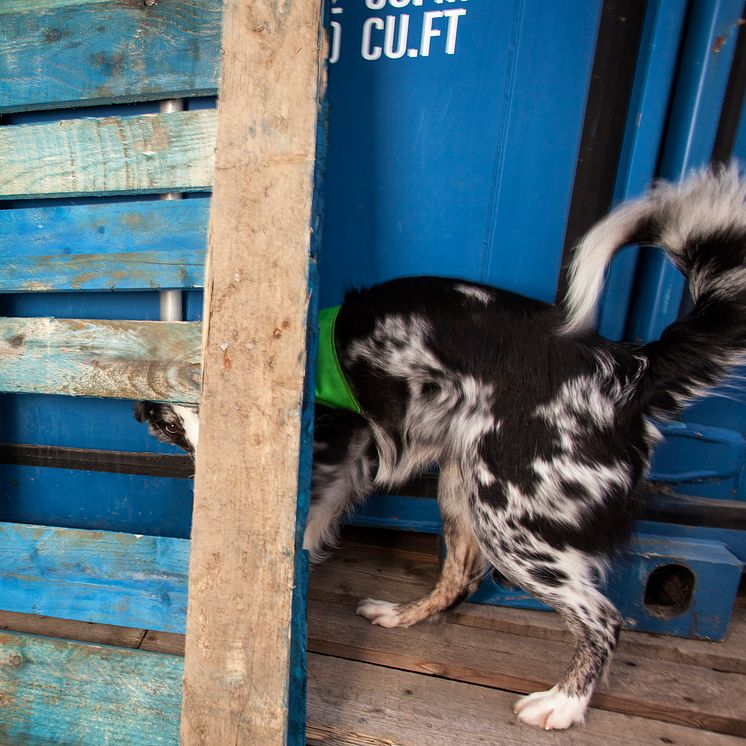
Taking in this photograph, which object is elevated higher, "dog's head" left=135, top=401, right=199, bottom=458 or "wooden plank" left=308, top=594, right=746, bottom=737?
"dog's head" left=135, top=401, right=199, bottom=458

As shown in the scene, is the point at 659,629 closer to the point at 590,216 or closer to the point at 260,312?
the point at 590,216

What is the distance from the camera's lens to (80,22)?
1110 mm

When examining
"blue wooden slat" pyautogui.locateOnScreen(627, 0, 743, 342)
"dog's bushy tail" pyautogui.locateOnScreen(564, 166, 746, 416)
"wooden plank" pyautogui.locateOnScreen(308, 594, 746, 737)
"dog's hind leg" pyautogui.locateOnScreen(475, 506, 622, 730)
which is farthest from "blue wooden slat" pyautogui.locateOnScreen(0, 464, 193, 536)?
"blue wooden slat" pyautogui.locateOnScreen(627, 0, 743, 342)

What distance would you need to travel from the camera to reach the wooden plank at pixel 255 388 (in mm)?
834

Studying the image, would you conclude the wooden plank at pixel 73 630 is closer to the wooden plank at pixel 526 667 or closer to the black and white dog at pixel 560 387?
the wooden plank at pixel 526 667

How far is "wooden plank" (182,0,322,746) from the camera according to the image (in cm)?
83

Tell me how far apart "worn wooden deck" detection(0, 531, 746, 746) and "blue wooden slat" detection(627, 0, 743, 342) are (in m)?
0.93

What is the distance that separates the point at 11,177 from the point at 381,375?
976 mm

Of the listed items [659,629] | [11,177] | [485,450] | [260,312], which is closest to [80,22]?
[11,177]

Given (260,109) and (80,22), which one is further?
(80,22)

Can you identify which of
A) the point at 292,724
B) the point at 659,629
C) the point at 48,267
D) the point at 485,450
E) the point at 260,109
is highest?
the point at 260,109

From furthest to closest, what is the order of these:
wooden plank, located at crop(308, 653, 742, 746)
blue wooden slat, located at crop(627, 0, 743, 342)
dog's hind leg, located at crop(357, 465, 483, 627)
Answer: dog's hind leg, located at crop(357, 465, 483, 627) → blue wooden slat, located at crop(627, 0, 743, 342) → wooden plank, located at crop(308, 653, 742, 746)

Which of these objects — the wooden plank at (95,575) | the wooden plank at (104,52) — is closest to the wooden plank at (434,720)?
the wooden plank at (95,575)

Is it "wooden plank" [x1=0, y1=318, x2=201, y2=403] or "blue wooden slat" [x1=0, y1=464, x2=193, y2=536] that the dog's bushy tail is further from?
"blue wooden slat" [x1=0, y1=464, x2=193, y2=536]
